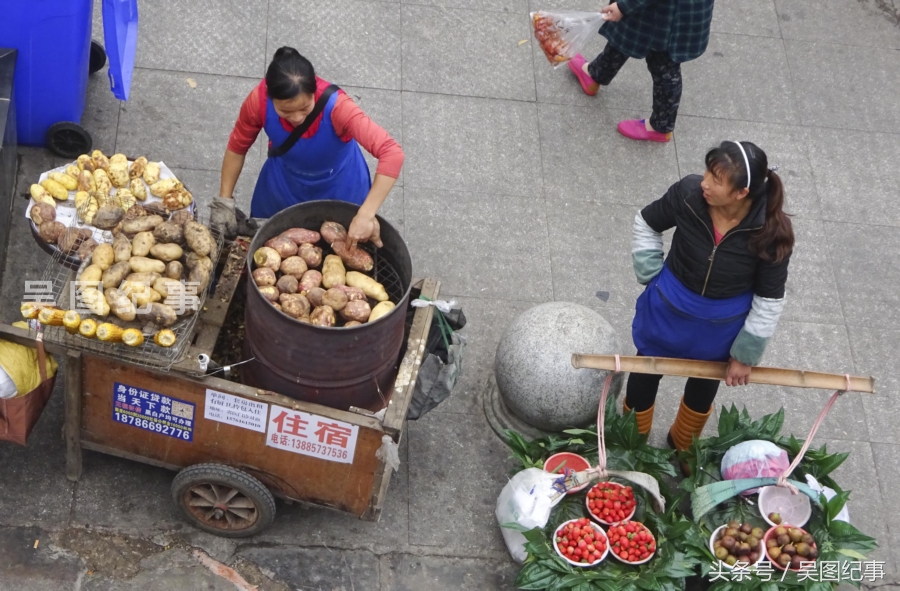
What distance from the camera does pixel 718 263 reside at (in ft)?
14.4

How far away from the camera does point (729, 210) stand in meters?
4.31

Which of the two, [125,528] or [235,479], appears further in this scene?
[125,528]

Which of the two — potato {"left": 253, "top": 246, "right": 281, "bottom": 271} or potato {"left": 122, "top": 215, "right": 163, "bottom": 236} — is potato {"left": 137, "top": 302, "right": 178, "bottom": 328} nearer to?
potato {"left": 253, "top": 246, "right": 281, "bottom": 271}

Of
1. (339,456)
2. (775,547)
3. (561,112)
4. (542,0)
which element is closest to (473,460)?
(339,456)

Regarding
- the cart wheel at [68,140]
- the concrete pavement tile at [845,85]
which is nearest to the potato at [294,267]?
the cart wheel at [68,140]

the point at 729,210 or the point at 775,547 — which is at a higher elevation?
the point at 729,210

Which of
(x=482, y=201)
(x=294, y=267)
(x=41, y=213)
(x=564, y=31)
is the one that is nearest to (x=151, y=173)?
(x=41, y=213)

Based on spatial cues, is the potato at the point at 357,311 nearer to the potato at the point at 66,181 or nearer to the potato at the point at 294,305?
the potato at the point at 294,305

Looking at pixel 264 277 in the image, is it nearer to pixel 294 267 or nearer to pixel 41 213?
Answer: pixel 294 267

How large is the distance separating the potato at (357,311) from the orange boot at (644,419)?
1893mm

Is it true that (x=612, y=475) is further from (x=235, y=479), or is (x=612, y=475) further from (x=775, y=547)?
(x=235, y=479)

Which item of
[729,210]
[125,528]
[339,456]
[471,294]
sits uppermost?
[729,210]

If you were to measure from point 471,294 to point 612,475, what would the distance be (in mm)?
1669

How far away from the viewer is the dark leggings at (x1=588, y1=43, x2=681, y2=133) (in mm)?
6645
